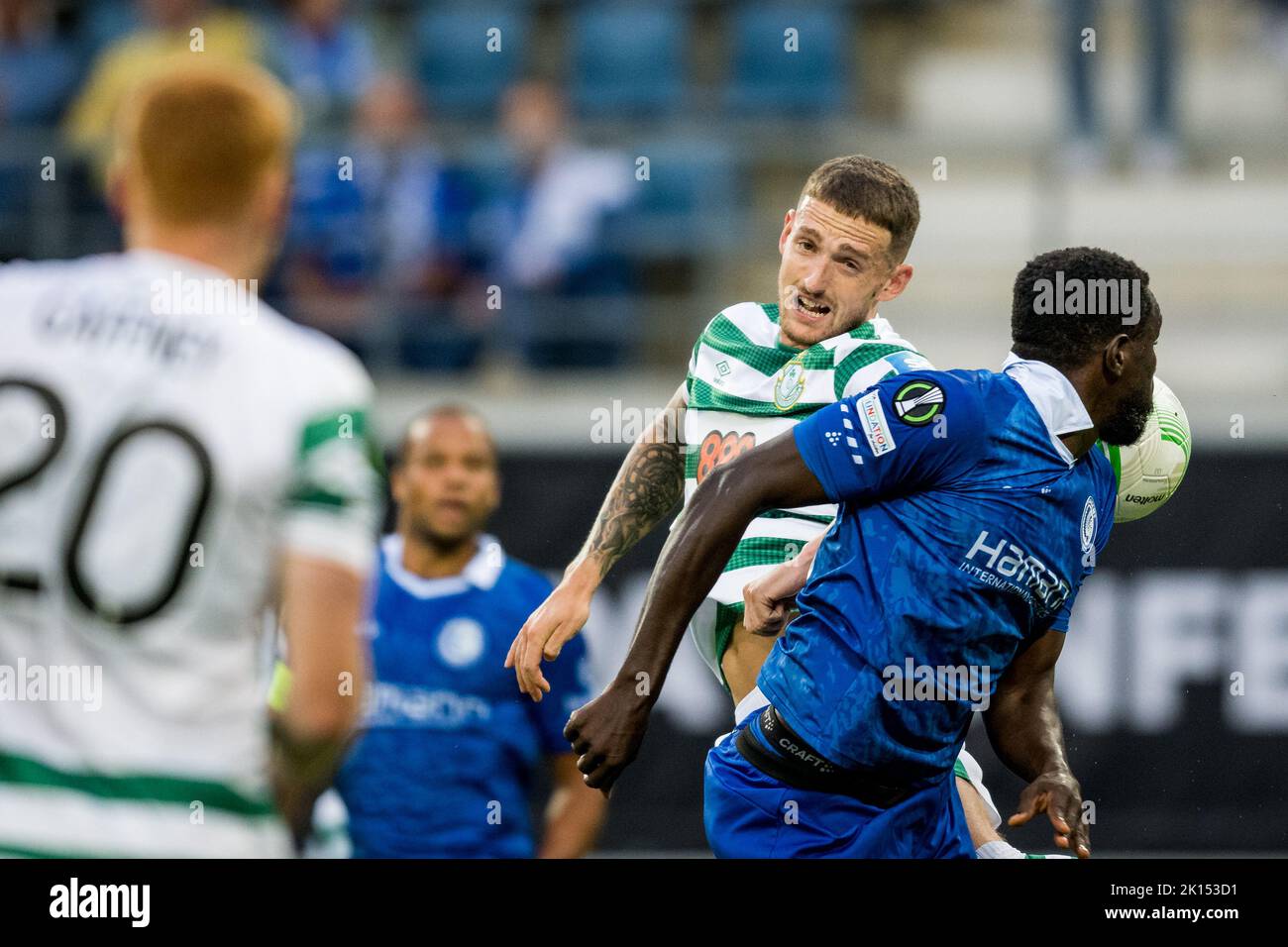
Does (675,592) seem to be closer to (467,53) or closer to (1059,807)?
(1059,807)

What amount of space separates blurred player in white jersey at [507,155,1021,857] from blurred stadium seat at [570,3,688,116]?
545 centimetres

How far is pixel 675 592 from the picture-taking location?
3221 mm

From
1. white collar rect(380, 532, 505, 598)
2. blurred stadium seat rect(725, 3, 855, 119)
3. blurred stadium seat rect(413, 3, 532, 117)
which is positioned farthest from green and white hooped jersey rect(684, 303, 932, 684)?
blurred stadium seat rect(413, 3, 532, 117)

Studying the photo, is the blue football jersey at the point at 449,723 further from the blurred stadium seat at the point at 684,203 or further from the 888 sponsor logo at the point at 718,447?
the blurred stadium seat at the point at 684,203

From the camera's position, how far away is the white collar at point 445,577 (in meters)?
5.32

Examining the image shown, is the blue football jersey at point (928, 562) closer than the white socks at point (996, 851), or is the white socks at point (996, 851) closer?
the blue football jersey at point (928, 562)

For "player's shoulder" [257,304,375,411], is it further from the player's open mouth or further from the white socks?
the white socks

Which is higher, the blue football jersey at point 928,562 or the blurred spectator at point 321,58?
the blurred spectator at point 321,58

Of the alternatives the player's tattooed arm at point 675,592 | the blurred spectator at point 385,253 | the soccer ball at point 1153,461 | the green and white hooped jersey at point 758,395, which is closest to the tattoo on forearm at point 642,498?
the green and white hooped jersey at point 758,395

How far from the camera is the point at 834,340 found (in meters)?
3.63

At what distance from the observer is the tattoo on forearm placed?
3973mm

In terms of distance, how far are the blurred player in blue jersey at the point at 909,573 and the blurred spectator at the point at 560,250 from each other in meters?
4.57

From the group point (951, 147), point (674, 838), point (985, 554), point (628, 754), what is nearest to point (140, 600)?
point (628, 754)
